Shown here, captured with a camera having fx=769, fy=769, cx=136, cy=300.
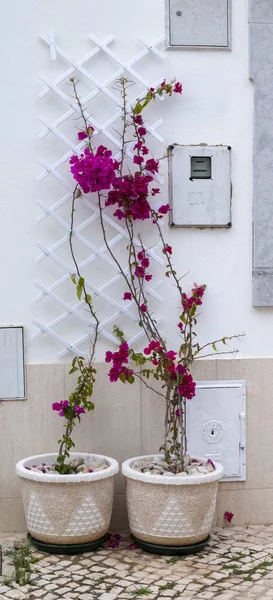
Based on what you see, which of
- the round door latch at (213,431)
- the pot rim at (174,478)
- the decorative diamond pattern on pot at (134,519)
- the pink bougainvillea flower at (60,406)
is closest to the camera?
the pot rim at (174,478)

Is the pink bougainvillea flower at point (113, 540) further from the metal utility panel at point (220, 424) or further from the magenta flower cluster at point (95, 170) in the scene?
the magenta flower cluster at point (95, 170)

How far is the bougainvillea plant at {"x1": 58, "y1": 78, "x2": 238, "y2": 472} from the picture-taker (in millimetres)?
3617

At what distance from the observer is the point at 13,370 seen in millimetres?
3820

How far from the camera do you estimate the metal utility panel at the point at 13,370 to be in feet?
12.5

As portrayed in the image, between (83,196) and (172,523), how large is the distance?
1.61 metres

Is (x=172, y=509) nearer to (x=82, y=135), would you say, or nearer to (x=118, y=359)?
(x=118, y=359)

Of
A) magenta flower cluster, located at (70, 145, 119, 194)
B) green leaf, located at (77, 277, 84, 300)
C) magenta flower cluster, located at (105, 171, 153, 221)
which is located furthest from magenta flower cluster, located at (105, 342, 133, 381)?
magenta flower cluster, located at (70, 145, 119, 194)

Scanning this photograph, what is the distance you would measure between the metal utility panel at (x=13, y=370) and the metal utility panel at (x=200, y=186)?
99 cm

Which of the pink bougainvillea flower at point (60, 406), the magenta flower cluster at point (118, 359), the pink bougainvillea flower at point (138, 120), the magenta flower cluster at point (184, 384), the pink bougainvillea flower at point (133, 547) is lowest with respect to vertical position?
the pink bougainvillea flower at point (133, 547)

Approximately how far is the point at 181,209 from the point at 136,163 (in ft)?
1.14

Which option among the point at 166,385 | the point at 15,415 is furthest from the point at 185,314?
the point at 15,415

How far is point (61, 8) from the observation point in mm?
3773

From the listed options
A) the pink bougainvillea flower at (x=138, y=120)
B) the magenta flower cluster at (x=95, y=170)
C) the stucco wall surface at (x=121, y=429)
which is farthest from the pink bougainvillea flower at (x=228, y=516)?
the pink bougainvillea flower at (x=138, y=120)

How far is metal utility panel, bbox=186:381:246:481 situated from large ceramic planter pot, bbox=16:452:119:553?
576 mm
